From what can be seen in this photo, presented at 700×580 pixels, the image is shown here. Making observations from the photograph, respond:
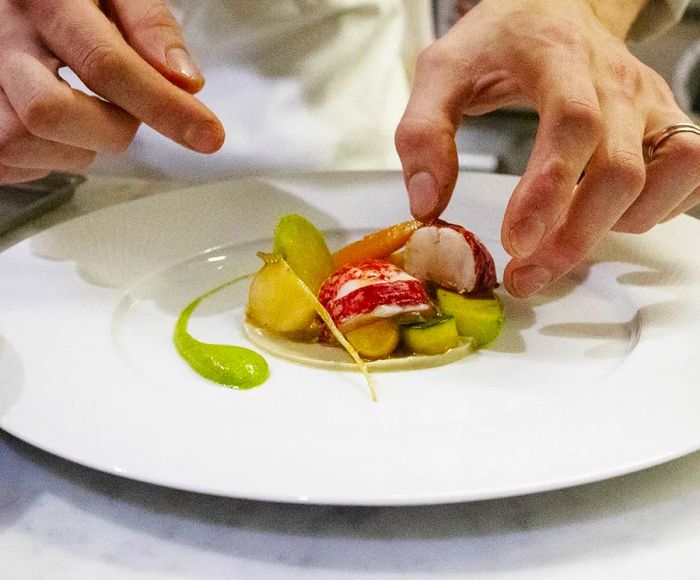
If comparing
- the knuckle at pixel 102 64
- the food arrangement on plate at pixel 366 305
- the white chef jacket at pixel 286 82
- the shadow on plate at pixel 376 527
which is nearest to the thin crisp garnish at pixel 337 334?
the food arrangement on plate at pixel 366 305

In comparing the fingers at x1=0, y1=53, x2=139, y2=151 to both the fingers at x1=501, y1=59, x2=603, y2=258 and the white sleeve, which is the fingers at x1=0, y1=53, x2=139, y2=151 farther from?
the white sleeve

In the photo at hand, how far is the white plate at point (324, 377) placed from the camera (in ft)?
2.29

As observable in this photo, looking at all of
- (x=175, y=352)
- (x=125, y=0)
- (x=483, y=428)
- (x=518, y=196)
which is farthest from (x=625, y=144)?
(x=125, y=0)

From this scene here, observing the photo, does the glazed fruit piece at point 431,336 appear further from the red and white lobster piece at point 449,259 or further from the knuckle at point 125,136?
the knuckle at point 125,136

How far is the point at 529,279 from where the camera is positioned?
1.11m

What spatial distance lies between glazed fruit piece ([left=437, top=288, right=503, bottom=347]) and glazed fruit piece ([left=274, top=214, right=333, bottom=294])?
0.65 ft

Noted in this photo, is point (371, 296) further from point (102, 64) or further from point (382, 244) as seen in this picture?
point (102, 64)

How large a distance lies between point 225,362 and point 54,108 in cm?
43

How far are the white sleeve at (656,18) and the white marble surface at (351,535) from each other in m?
1.27

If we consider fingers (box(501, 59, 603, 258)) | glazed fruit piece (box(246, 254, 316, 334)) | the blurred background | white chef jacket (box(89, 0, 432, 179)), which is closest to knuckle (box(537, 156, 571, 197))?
fingers (box(501, 59, 603, 258))

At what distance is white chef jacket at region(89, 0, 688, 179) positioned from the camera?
68.0 inches

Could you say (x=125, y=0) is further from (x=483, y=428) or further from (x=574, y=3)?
(x=483, y=428)

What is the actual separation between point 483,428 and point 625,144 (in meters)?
0.49

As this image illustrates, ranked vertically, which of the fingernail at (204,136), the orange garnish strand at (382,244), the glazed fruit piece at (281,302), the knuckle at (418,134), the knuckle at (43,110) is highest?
the knuckle at (43,110)
